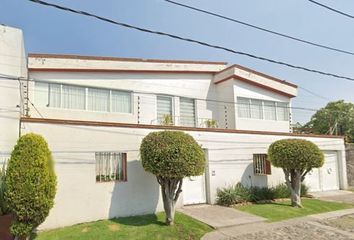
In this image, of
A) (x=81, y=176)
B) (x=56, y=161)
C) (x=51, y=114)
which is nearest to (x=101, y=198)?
(x=81, y=176)

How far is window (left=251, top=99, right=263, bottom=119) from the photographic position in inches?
785

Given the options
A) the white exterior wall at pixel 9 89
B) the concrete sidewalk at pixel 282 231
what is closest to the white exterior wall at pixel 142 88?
the white exterior wall at pixel 9 89

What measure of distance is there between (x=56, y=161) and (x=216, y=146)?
7.34 metres

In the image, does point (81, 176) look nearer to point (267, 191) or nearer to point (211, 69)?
point (267, 191)

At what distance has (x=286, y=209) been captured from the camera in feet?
47.6

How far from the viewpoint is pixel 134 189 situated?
1278 cm

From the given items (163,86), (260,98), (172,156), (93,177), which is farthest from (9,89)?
(260,98)

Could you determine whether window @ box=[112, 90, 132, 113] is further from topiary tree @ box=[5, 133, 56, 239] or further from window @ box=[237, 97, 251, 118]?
topiary tree @ box=[5, 133, 56, 239]

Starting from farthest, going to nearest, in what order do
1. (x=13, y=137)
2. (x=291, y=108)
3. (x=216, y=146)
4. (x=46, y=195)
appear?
(x=291, y=108) → (x=216, y=146) → (x=13, y=137) → (x=46, y=195)

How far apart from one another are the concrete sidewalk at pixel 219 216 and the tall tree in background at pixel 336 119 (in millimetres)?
26439

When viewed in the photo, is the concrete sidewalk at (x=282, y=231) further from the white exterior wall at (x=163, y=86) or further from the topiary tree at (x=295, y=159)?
the white exterior wall at (x=163, y=86)

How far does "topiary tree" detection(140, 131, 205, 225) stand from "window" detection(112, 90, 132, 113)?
5078 mm

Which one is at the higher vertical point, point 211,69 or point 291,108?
point 211,69

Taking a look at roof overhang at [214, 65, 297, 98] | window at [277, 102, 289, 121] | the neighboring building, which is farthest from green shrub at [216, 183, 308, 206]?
roof overhang at [214, 65, 297, 98]
